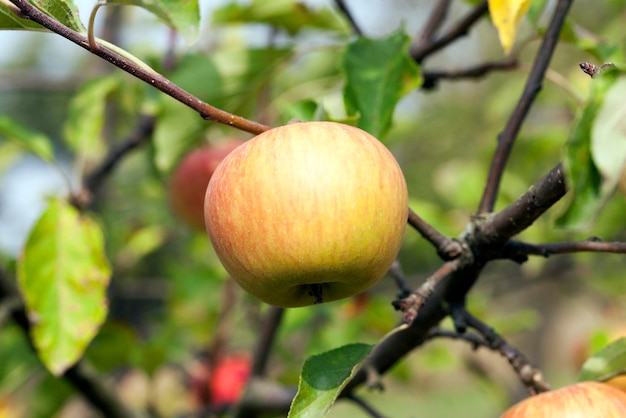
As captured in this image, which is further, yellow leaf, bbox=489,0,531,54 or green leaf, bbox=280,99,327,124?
green leaf, bbox=280,99,327,124

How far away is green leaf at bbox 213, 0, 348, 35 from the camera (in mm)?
1151

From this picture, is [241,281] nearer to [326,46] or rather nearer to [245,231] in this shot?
[245,231]

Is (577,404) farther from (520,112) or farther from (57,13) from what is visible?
(57,13)

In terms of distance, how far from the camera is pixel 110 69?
1.74 m

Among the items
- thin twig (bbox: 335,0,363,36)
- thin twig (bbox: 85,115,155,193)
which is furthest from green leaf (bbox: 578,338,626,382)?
thin twig (bbox: 85,115,155,193)

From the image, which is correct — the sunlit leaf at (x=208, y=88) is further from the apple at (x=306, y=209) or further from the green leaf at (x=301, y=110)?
the apple at (x=306, y=209)

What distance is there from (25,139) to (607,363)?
907 mm

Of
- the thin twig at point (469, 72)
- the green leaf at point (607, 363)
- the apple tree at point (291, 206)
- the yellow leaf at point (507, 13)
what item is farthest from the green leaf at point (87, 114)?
the green leaf at point (607, 363)

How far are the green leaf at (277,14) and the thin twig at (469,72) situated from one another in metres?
0.21

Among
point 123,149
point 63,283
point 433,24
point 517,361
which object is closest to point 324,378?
point 517,361

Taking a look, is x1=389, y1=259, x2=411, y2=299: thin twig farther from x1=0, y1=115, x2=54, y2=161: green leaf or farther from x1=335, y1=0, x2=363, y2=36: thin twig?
x1=0, y1=115, x2=54, y2=161: green leaf

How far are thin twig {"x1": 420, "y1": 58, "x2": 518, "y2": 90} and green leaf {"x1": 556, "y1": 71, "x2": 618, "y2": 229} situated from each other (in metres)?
0.60

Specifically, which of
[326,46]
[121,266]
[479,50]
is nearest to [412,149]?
[479,50]

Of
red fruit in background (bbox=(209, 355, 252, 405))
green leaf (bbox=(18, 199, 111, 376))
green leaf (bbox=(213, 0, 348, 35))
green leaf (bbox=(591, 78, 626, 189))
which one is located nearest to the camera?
green leaf (bbox=(591, 78, 626, 189))
